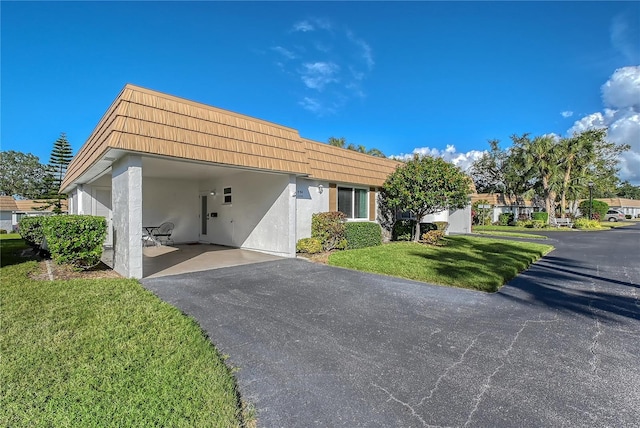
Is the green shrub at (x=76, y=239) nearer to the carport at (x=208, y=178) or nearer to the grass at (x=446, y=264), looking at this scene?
the carport at (x=208, y=178)

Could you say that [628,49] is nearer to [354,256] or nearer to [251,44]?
[354,256]

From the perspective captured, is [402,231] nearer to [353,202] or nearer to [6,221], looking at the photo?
[353,202]

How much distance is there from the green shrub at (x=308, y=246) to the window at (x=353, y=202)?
2393 mm

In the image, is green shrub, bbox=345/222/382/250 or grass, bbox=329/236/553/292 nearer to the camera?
grass, bbox=329/236/553/292

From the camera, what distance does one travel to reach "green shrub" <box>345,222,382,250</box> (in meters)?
10.3

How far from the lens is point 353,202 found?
11.8 metres

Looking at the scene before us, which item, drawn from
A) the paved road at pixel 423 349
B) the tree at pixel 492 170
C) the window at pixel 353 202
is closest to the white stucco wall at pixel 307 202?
the window at pixel 353 202

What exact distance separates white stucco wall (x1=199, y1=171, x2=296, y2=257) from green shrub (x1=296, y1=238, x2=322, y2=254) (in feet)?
1.24

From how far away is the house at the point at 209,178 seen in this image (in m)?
6.00

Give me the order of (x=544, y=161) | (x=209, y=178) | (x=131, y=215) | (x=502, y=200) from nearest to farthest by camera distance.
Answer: (x=131, y=215) → (x=209, y=178) → (x=544, y=161) → (x=502, y=200)

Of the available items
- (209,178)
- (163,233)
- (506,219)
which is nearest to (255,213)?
(209,178)

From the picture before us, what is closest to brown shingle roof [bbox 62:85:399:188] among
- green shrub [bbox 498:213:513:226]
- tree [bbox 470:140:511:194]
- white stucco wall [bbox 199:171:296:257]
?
white stucco wall [bbox 199:171:296:257]

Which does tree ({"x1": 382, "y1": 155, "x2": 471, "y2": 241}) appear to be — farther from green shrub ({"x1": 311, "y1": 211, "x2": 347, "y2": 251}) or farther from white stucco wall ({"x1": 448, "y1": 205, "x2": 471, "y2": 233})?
white stucco wall ({"x1": 448, "y1": 205, "x2": 471, "y2": 233})

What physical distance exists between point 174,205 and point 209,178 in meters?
1.91
